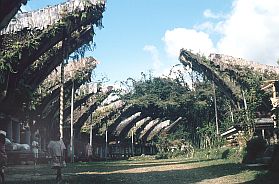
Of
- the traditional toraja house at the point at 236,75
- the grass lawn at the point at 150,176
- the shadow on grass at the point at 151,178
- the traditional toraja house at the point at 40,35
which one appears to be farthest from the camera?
the traditional toraja house at the point at 236,75

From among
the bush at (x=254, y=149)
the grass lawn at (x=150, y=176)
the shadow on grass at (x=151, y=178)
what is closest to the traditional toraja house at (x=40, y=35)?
the grass lawn at (x=150, y=176)

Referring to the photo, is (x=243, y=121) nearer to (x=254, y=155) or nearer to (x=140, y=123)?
(x=254, y=155)

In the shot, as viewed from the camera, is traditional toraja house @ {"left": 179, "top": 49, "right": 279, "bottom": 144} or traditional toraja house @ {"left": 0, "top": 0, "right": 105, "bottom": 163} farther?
traditional toraja house @ {"left": 179, "top": 49, "right": 279, "bottom": 144}

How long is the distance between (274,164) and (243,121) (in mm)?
18544

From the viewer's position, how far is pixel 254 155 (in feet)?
75.4

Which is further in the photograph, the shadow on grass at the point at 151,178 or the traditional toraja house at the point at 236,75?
the traditional toraja house at the point at 236,75

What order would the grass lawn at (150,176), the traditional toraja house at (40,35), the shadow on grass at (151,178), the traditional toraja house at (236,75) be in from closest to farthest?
1. the grass lawn at (150,176)
2. the shadow on grass at (151,178)
3. the traditional toraja house at (40,35)
4. the traditional toraja house at (236,75)

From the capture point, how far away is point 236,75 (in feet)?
138

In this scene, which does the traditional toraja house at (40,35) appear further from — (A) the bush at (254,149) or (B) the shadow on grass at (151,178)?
(A) the bush at (254,149)

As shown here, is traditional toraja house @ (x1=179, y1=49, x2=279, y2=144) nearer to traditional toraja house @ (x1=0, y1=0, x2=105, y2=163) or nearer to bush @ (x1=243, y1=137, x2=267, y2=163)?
bush @ (x1=243, y1=137, x2=267, y2=163)

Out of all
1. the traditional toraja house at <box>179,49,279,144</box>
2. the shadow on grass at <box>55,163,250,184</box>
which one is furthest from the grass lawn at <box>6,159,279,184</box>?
the traditional toraja house at <box>179,49,279,144</box>

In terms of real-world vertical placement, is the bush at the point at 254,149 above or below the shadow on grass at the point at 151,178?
above

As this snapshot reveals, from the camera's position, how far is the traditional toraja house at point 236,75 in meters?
36.5

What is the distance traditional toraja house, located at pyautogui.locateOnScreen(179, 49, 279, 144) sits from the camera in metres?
36.5
